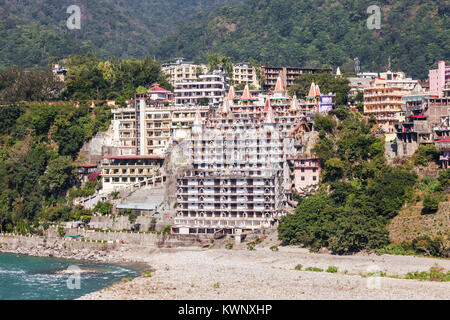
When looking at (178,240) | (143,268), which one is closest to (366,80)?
(178,240)

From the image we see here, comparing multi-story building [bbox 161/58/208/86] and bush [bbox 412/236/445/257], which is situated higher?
multi-story building [bbox 161/58/208/86]

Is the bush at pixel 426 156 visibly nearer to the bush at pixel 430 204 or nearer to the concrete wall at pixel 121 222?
the bush at pixel 430 204

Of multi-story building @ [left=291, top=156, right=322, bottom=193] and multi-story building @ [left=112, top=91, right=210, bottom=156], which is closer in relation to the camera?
multi-story building @ [left=291, top=156, right=322, bottom=193]

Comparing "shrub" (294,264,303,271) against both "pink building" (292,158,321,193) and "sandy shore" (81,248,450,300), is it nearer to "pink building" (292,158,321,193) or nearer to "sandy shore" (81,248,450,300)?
"sandy shore" (81,248,450,300)

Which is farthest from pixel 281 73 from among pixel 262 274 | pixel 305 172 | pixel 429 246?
pixel 262 274

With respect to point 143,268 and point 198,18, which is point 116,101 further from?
point 198,18

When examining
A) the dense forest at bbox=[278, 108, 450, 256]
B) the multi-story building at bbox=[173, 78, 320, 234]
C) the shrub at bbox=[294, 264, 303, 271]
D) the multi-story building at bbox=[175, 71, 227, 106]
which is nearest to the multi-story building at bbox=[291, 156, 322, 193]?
the dense forest at bbox=[278, 108, 450, 256]

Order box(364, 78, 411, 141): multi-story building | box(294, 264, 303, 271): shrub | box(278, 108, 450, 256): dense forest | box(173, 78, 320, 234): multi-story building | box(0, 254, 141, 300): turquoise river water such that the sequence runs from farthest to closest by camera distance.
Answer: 1. box(364, 78, 411, 141): multi-story building
2. box(173, 78, 320, 234): multi-story building
3. box(278, 108, 450, 256): dense forest
4. box(294, 264, 303, 271): shrub
5. box(0, 254, 141, 300): turquoise river water

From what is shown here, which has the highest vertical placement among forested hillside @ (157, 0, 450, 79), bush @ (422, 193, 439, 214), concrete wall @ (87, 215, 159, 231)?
forested hillside @ (157, 0, 450, 79)

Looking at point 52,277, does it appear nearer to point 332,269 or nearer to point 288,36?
point 332,269
